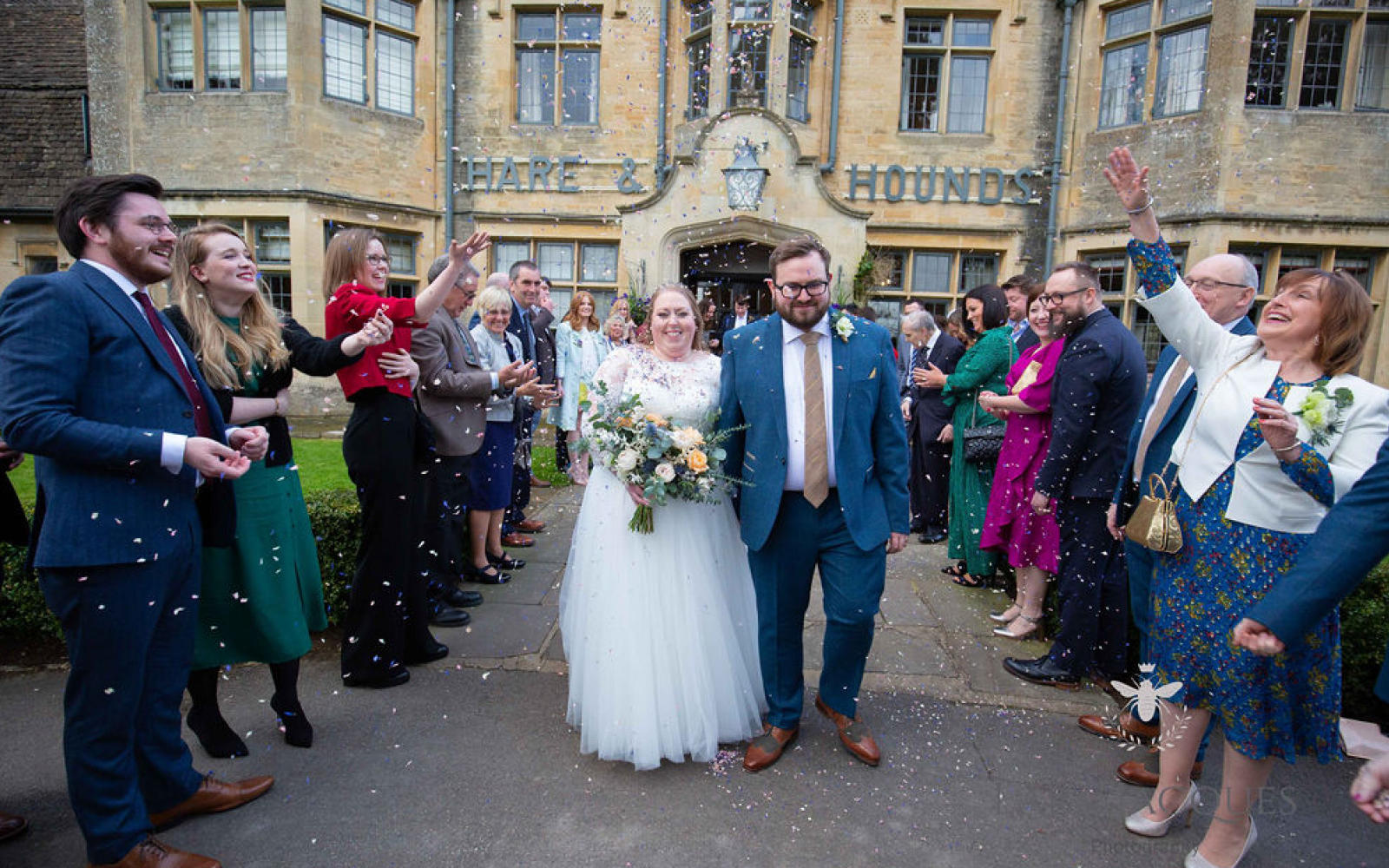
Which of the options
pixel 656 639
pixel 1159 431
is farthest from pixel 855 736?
pixel 1159 431

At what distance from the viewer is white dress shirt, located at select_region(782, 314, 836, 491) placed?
10.9 ft

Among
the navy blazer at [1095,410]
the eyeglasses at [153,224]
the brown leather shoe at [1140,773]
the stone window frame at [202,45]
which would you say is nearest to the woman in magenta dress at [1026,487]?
the navy blazer at [1095,410]

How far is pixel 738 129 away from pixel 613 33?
3.29 meters

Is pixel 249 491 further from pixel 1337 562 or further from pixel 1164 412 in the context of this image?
pixel 1164 412

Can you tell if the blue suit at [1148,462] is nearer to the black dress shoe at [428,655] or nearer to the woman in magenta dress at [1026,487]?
the woman in magenta dress at [1026,487]

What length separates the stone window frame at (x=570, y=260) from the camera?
1413cm

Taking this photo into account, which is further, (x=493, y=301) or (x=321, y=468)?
(x=321, y=468)

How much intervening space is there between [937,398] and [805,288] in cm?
412

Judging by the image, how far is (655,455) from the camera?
321 centimetres

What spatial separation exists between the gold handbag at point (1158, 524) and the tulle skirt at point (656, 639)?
69.6 inches

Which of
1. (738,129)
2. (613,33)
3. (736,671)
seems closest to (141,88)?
(613,33)

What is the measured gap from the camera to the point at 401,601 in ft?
13.1

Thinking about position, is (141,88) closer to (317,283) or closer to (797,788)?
(317,283)

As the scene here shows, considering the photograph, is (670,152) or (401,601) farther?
(670,152)
